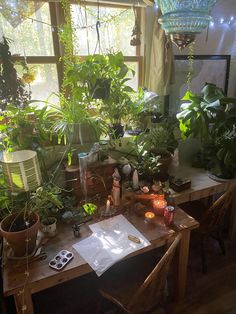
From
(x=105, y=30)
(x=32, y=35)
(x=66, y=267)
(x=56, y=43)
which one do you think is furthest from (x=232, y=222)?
(x=32, y=35)

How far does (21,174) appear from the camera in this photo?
1222mm

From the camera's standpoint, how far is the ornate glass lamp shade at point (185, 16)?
2.86 feet

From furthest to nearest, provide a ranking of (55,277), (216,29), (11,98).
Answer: (216,29)
(11,98)
(55,277)

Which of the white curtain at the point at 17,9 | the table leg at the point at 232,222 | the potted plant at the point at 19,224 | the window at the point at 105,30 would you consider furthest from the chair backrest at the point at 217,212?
the white curtain at the point at 17,9

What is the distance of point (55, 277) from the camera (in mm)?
1133

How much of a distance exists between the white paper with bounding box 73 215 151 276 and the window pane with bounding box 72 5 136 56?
4.09ft

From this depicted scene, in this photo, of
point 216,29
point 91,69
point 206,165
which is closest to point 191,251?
point 206,165

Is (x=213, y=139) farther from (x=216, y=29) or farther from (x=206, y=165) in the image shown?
(x=216, y=29)

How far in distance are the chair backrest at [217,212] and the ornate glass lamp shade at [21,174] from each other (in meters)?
1.25

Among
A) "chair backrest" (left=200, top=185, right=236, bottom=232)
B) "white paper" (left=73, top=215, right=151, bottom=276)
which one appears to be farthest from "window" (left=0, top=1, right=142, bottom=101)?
"chair backrest" (left=200, top=185, right=236, bottom=232)

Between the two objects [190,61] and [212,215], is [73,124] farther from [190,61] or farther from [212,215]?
[190,61]

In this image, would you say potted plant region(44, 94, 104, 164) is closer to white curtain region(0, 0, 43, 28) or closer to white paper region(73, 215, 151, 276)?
white paper region(73, 215, 151, 276)

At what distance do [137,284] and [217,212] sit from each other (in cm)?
82

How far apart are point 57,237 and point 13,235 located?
0.97 feet
